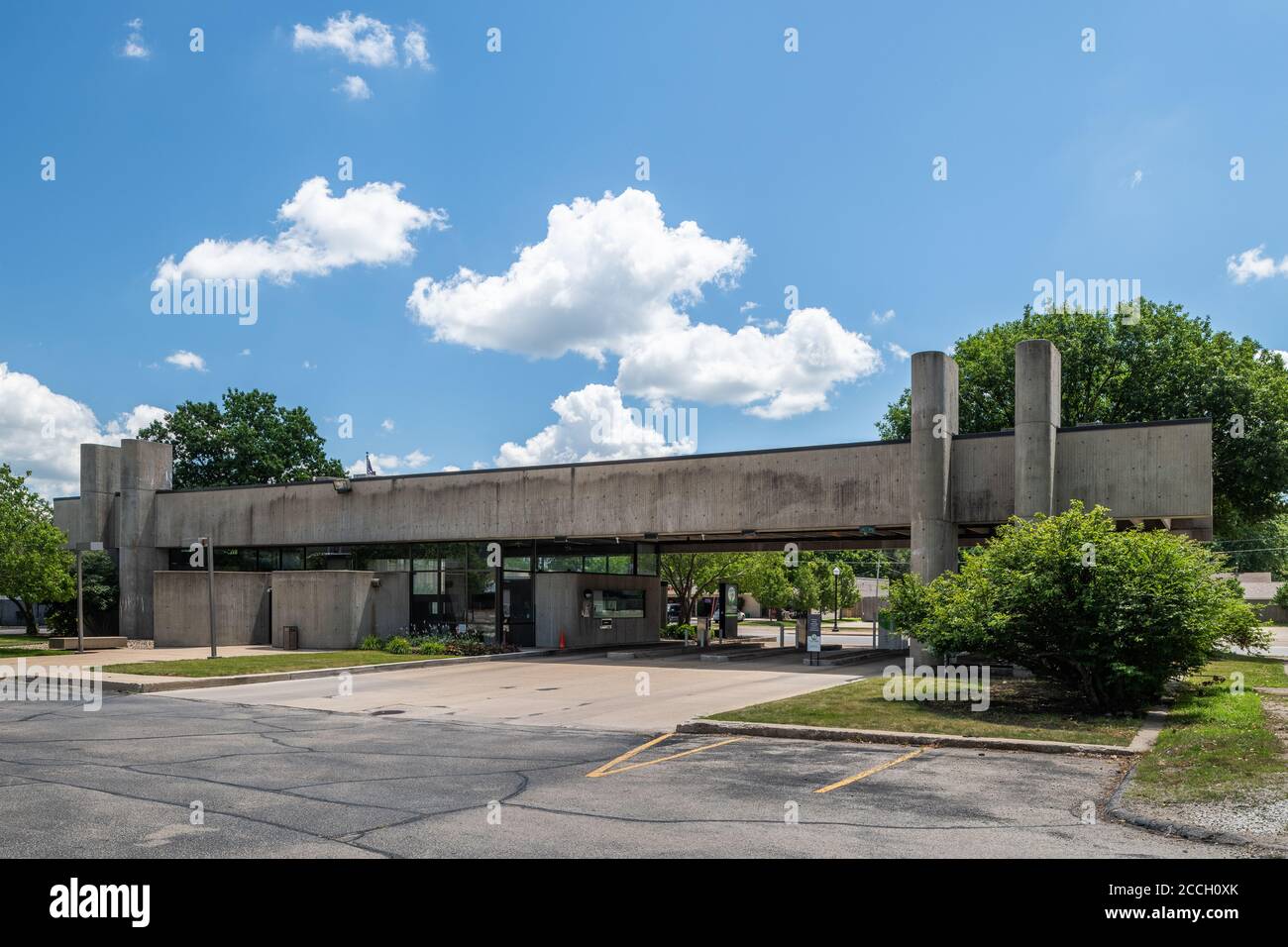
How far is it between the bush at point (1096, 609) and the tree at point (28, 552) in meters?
28.5

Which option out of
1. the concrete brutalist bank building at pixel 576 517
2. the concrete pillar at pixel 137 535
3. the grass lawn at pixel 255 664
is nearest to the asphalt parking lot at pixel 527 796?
the grass lawn at pixel 255 664

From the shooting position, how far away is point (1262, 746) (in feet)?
36.4

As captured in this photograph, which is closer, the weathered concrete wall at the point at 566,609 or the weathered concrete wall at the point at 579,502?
the weathered concrete wall at the point at 579,502

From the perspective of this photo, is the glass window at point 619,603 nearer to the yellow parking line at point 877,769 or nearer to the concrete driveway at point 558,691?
the concrete driveway at point 558,691

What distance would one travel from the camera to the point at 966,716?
15000mm

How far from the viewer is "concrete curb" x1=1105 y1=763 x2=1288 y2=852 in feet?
25.4

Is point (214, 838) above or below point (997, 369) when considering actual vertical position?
below

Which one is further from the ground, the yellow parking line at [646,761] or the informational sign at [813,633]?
the yellow parking line at [646,761]

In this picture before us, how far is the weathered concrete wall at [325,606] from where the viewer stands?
32344 millimetres

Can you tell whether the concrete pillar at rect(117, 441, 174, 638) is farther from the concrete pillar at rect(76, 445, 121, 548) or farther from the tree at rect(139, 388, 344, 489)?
the tree at rect(139, 388, 344, 489)

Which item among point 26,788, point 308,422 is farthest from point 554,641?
point 308,422

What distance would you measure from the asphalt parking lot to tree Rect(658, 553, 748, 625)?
3971 cm

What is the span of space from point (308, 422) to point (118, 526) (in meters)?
30.2
